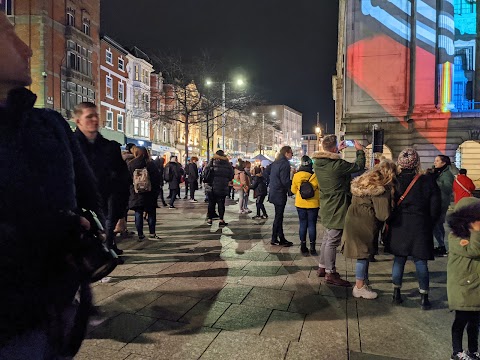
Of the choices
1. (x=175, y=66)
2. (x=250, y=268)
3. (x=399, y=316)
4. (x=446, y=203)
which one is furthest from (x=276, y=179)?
(x=175, y=66)

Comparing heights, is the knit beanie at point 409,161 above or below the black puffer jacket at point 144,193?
above

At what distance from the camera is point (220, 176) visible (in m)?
10.0

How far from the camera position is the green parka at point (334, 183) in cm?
561

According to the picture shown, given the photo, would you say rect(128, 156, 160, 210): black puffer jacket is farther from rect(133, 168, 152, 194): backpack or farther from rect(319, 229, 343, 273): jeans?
rect(319, 229, 343, 273): jeans

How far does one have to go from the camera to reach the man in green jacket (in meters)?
5.58

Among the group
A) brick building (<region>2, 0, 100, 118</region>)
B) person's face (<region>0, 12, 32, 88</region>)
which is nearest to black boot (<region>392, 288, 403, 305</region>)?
person's face (<region>0, 12, 32, 88</region>)

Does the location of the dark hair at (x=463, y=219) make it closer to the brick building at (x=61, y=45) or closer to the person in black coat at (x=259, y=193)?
the person in black coat at (x=259, y=193)

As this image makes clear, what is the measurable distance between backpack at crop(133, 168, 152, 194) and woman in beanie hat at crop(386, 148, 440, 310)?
4.59 metres

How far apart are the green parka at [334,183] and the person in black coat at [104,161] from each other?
2814mm

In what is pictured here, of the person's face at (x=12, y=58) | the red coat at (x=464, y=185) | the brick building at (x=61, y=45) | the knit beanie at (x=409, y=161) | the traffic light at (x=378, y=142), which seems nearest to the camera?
the person's face at (x=12, y=58)

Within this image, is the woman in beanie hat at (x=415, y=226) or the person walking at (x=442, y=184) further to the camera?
the person walking at (x=442, y=184)

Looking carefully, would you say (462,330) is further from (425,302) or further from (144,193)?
(144,193)

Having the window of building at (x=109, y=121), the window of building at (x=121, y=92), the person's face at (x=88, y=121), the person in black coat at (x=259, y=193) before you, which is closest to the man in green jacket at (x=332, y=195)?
the person's face at (x=88, y=121)

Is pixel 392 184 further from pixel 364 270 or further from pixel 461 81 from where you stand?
pixel 461 81
